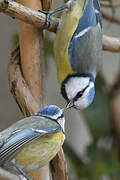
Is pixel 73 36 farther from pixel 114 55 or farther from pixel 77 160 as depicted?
pixel 114 55

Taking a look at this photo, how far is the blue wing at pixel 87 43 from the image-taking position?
1087 mm

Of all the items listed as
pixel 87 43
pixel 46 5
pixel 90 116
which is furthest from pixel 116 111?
pixel 46 5

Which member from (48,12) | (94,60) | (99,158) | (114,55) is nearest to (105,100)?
(99,158)

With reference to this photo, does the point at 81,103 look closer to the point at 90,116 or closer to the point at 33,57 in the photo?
the point at 33,57

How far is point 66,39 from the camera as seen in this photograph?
43.6 inches

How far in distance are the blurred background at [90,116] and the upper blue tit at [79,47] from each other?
0.40m

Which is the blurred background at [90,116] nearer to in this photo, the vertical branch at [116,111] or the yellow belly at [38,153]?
the vertical branch at [116,111]

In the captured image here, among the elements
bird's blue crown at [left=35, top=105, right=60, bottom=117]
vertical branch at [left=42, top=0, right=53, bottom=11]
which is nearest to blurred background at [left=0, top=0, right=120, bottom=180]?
vertical branch at [left=42, top=0, right=53, bottom=11]

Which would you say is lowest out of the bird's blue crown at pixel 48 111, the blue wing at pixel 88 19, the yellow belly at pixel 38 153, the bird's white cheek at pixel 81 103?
the bird's white cheek at pixel 81 103

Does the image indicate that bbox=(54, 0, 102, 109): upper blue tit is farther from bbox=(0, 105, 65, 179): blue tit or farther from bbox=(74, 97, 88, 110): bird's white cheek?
bbox=(0, 105, 65, 179): blue tit

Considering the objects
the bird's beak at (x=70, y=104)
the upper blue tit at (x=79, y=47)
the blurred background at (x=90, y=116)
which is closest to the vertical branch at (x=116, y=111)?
the blurred background at (x=90, y=116)

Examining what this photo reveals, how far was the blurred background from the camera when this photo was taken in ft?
5.74

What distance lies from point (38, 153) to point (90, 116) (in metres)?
0.95

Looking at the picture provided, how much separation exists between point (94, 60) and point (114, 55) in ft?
3.72
